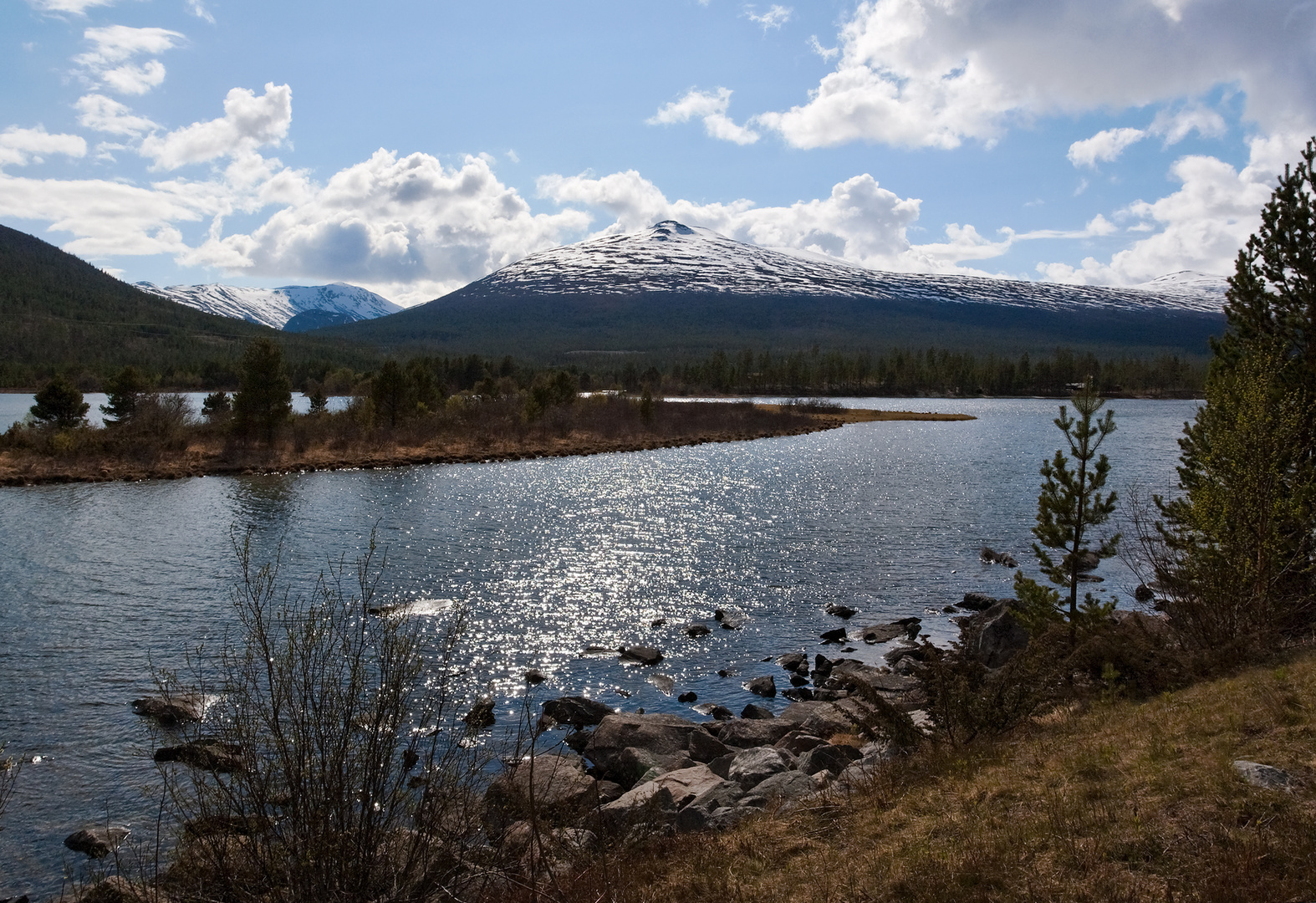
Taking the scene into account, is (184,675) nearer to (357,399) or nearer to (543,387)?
(357,399)

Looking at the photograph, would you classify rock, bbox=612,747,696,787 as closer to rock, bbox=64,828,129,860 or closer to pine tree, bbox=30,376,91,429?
rock, bbox=64,828,129,860

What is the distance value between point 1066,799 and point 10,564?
36.5m

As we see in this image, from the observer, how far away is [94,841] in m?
12.3

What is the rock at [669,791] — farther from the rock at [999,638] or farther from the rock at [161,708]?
the rock at [999,638]

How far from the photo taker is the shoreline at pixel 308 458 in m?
54.9

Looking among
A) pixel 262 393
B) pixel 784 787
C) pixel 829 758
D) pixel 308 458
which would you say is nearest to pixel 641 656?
pixel 829 758

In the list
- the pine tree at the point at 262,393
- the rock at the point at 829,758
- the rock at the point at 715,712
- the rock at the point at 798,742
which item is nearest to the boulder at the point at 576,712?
the rock at the point at 715,712

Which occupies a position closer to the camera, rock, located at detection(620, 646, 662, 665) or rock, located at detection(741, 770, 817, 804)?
rock, located at detection(741, 770, 817, 804)

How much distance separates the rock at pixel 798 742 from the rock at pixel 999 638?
5.65m

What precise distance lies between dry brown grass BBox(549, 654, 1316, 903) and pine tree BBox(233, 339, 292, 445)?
2482 inches

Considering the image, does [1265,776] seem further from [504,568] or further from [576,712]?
[504,568]

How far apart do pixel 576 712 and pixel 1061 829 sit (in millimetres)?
11613

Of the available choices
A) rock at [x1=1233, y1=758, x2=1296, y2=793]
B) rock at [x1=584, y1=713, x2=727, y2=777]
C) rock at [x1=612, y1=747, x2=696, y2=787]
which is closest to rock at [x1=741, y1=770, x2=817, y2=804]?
rock at [x1=612, y1=747, x2=696, y2=787]

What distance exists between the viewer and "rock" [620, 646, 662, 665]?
2211 centimetres
